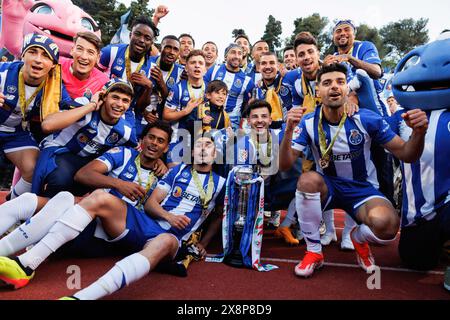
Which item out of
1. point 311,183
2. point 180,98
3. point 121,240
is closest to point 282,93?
point 180,98

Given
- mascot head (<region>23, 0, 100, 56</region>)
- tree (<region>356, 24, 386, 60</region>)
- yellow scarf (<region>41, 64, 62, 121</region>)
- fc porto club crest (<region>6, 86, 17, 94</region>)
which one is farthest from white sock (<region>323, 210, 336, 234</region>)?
tree (<region>356, 24, 386, 60</region>)

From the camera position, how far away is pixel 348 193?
10.3ft

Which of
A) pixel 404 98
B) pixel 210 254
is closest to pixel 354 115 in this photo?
pixel 404 98

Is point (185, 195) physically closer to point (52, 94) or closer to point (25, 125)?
point (52, 94)

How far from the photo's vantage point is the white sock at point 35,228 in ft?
8.18

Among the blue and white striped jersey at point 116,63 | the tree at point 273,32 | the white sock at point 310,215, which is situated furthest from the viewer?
the tree at point 273,32

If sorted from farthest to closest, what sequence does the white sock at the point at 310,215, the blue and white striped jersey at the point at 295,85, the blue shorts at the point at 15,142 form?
1. the blue and white striped jersey at the point at 295,85
2. the blue shorts at the point at 15,142
3. the white sock at the point at 310,215

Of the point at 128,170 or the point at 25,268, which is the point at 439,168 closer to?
the point at 128,170

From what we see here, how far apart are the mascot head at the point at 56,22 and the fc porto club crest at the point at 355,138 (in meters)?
3.77

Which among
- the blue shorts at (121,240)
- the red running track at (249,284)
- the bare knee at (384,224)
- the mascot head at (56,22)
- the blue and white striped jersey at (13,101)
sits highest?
the mascot head at (56,22)

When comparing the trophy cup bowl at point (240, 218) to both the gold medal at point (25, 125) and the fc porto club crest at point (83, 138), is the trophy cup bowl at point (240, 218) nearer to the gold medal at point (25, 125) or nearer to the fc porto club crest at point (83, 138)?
the fc porto club crest at point (83, 138)

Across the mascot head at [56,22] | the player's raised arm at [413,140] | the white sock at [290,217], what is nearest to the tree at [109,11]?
the mascot head at [56,22]

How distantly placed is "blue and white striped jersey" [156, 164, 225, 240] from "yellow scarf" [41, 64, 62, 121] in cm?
114
